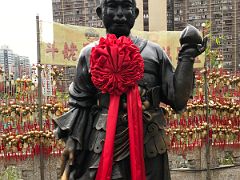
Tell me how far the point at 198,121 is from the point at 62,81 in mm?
1917

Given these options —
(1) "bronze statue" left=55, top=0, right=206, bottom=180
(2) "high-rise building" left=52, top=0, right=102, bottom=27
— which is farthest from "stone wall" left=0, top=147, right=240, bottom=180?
(2) "high-rise building" left=52, top=0, right=102, bottom=27

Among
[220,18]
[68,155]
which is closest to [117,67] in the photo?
[68,155]

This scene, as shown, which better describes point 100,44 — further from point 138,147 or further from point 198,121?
point 198,121

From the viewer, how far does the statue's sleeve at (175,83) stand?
74.4 inches

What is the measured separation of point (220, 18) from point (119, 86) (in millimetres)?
13911

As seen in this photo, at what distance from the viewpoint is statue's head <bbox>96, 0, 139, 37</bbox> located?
195 cm

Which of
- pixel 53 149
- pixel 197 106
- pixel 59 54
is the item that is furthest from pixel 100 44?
pixel 197 106

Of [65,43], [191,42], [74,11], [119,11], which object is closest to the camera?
[191,42]

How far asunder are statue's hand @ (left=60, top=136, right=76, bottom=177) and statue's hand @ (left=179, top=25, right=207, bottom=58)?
2.32 feet

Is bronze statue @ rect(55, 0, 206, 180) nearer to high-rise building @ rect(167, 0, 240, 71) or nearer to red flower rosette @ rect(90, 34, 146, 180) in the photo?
red flower rosette @ rect(90, 34, 146, 180)

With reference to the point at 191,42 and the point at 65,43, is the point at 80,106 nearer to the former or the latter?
the point at 191,42

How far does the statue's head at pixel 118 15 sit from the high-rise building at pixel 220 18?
1102cm

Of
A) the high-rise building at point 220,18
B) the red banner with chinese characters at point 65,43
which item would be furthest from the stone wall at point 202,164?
the high-rise building at point 220,18

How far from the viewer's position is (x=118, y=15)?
1.95m
